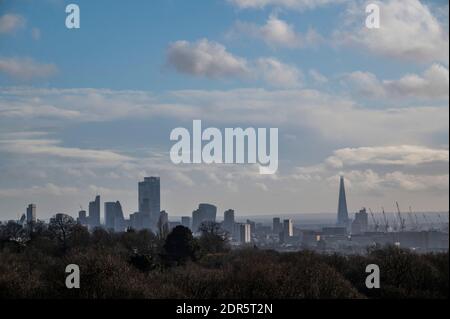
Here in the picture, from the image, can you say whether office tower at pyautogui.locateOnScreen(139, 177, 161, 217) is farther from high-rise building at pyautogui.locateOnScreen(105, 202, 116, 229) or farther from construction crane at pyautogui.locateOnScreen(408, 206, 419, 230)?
construction crane at pyautogui.locateOnScreen(408, 206, 419, 230)

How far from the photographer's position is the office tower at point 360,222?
827 inches

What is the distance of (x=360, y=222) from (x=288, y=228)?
11.3 feet

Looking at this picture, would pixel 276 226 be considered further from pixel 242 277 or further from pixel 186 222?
pixel 242 277

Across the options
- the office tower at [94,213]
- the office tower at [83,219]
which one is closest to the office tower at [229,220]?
the office tower at [94,213]

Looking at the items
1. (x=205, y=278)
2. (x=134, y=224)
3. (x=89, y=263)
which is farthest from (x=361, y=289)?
(x=134, y=224)

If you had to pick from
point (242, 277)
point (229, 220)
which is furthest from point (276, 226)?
point (242, 277)

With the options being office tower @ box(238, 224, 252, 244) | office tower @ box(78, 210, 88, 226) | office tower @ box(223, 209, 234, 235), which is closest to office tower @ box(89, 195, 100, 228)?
office tower @ box(78, 210, 88, 226)

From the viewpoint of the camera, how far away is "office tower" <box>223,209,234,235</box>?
18781 mm

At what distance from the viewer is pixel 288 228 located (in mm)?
20281

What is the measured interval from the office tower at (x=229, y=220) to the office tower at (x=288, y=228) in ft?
5.39

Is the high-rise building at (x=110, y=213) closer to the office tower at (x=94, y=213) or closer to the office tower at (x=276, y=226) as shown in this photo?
the office tower at (x=94, y=213)

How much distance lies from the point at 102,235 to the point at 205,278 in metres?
10.9

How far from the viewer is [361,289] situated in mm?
14375
